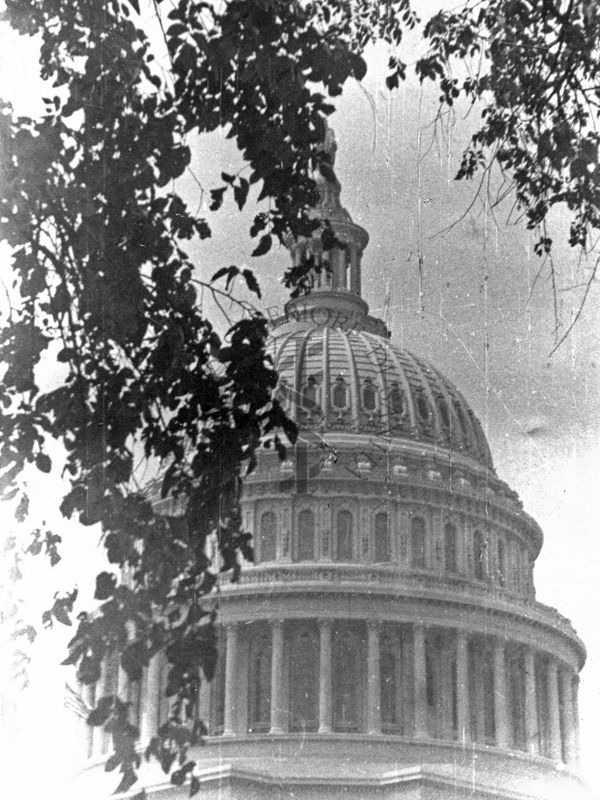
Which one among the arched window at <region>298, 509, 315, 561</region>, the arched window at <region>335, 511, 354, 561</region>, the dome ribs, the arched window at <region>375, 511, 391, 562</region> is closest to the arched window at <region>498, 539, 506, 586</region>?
the dome ribs

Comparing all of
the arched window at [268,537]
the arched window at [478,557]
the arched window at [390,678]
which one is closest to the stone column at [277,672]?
the arched window at [390,678]

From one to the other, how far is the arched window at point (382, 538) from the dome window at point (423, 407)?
6738 mm

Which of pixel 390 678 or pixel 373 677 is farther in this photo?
pixel 390 678

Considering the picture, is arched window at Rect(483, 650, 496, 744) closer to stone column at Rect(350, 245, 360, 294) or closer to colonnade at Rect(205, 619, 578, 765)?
colonnade at Rect(205, 619, 578, 765)

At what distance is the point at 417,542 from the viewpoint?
252 ft

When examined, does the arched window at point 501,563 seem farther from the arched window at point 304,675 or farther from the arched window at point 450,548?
the arched window at point 304,675

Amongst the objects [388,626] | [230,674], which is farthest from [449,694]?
[230,674]

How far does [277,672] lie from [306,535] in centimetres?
896

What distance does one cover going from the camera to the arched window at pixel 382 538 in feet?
248

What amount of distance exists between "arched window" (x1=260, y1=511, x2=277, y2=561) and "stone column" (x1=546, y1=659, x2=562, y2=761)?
14.4 metres

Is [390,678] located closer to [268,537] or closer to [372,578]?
[372,578]

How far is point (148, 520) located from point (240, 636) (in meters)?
60.2

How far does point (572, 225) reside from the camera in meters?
13.1

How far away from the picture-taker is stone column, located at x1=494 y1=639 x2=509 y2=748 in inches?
2739
